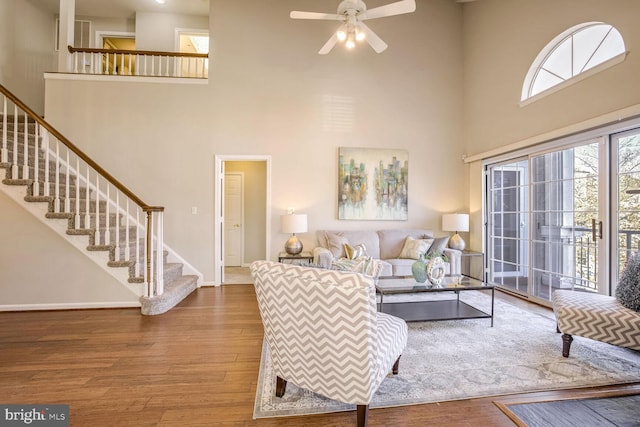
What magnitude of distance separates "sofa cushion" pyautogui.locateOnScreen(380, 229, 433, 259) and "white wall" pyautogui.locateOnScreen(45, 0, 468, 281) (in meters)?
0.24

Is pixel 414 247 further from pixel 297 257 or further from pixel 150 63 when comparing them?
pixel 150 63

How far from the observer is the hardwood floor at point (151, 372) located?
1.68 metres

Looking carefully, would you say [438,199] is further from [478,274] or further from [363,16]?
[363,16]

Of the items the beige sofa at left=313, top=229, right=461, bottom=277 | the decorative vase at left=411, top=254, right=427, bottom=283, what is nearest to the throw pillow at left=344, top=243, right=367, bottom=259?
the beige sofa at left=313, top=229, right=461, bottom=277

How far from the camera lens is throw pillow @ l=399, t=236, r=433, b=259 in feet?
15.0

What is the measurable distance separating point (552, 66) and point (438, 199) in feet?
8.03

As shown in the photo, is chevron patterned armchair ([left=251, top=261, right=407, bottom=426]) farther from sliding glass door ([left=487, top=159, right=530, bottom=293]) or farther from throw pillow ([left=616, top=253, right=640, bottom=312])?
sliding glass door ([left=487, top=159, right=530, bottom=293])

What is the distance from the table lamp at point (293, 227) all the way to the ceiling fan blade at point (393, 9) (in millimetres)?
2728

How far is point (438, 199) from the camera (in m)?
5.34

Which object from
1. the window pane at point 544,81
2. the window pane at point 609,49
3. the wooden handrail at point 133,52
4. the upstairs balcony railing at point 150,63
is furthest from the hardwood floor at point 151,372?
the wooden handrail at point 133,52

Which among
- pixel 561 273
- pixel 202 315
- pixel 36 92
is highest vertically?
pixel 36 92

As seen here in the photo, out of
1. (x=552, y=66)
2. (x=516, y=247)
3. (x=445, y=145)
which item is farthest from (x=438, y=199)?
(x=552, y=66)

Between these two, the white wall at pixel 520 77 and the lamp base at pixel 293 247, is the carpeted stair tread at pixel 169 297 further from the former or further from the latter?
the white wall at pixel 520 77

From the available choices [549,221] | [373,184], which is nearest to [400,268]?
[373,184]
